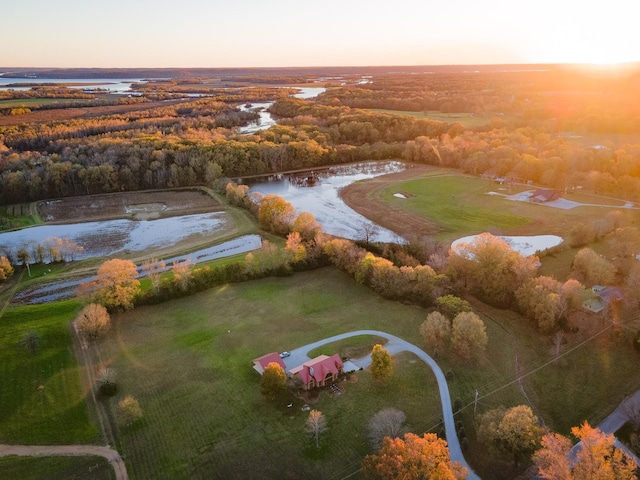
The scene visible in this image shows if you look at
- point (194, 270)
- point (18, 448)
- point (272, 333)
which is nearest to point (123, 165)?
point (194, 270)

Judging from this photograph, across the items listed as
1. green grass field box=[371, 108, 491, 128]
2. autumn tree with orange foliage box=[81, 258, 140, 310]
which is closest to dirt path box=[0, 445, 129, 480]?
autumn tree with orange foliage box=[81, 258, 140, 310]

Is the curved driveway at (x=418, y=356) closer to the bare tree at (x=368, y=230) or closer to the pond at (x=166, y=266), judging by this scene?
the pond at (x=166, y=266)

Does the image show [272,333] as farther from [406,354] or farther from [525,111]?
[525,111]

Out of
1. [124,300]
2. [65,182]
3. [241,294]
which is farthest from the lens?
[65,182]

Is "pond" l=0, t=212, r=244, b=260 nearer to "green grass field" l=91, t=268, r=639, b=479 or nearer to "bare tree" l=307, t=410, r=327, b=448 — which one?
"green grass field" l=91, t=268, r=639, b=479

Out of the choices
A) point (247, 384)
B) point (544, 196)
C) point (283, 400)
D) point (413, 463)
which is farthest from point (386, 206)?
point (413, 463)
